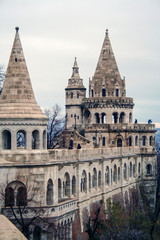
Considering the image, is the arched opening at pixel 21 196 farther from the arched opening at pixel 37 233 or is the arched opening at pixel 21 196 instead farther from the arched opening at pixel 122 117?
the arched opening at pixel 122 117

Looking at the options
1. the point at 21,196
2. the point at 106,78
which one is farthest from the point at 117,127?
the point at 21,196

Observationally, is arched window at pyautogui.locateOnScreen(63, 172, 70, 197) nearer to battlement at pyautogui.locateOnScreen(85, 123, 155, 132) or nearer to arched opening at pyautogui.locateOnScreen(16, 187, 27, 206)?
arched opening at pyautogui.locateOnScreen(16, 187, 27, 206)

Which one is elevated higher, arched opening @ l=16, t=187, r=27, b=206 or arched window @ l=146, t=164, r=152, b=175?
arched opening @ l=16, t=187, r=27, b=206

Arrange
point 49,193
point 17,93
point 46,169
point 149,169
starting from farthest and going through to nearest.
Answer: point 149,169 < point 49,193 < point 17,93 < point 46,169

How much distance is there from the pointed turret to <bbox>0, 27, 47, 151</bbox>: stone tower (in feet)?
130

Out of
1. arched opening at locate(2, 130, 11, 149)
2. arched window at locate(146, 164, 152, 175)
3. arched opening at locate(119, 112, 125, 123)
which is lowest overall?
arched window at locate(146, 164, 152, 175)

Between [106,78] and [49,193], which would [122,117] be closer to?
[106,78]

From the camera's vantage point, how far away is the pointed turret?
88.1 meters

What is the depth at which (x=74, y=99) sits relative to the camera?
88.9 metres

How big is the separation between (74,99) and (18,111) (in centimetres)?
4160

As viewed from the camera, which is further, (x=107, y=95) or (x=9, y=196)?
(x=107, y=95)

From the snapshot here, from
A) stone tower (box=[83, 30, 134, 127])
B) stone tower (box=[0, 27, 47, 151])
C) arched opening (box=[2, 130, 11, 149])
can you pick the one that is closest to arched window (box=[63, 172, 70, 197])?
stone tower (box=[0, 27, 47, 151])

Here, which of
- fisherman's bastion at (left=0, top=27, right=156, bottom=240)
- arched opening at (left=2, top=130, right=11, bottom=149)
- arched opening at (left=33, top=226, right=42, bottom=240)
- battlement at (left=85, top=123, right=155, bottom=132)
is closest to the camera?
fisherman's bastion at (left=0, top=27, right=156, bottom=240)

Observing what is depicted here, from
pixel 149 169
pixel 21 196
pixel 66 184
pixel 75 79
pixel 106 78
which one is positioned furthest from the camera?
pixel 106 78
